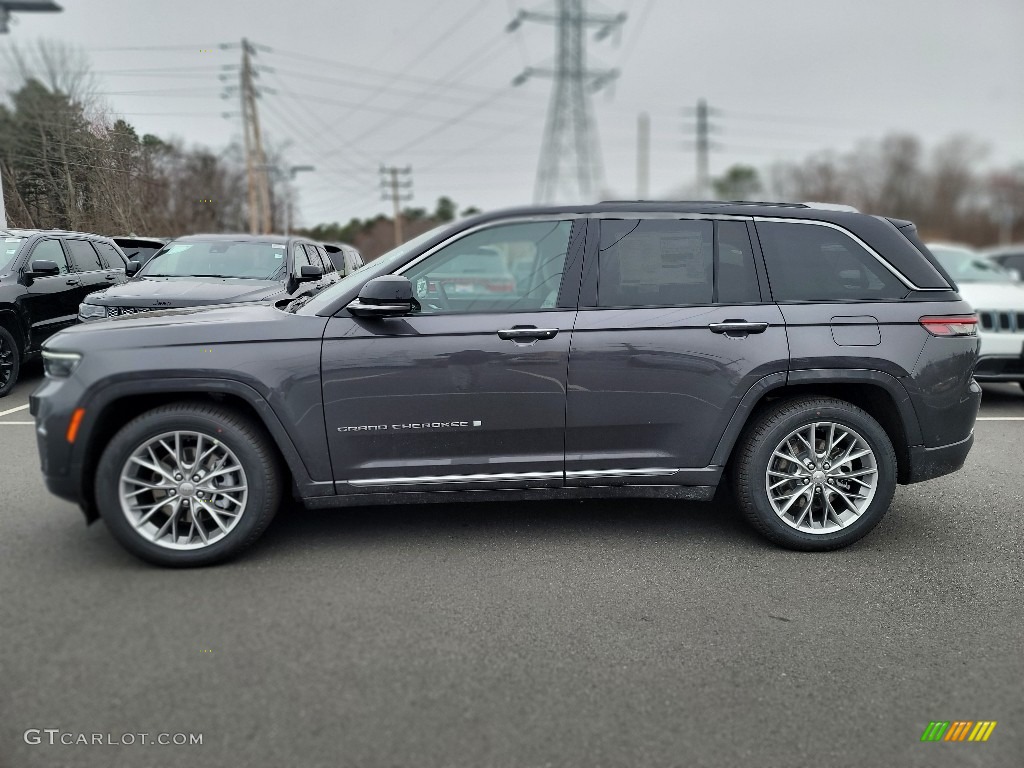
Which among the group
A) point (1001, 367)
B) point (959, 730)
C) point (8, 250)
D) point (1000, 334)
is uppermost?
point (8, 250)

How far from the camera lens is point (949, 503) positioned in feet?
16.3

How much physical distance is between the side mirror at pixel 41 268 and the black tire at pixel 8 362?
761 millimetres

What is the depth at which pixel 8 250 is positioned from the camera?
329 inches

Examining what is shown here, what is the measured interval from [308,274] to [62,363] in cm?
473

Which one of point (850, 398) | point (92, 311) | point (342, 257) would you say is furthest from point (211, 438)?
point (342, 257)

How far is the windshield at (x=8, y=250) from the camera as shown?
831 centimetres

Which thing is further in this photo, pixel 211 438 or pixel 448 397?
pixel 448 397

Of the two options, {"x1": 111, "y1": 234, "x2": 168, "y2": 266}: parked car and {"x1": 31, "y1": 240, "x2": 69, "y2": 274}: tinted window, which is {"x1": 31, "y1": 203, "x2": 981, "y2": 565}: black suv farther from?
{"x1": 111, "y1": 234, "x2": 168, "y2": 266}: parked car

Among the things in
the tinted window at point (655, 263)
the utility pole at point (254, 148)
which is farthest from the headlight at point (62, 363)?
the utility pole at point (254, 148)

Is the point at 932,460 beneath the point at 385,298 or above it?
beneath

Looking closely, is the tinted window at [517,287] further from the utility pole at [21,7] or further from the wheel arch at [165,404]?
the utility pole at [21,7]

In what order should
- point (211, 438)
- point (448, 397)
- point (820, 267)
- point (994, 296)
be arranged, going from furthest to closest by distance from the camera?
point (994, 296)
point (820, 267)
point (448, 397)
point (211, 438)

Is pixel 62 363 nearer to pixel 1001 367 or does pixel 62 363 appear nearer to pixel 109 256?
pixel 109 256

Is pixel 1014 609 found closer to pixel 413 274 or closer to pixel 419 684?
pixel 419 684
